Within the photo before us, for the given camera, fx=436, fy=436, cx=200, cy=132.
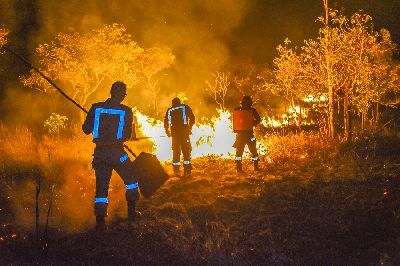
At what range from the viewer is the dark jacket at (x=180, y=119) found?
8836 millimetres

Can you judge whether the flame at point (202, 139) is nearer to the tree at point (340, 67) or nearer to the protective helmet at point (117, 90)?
the tree at point (340, 67)

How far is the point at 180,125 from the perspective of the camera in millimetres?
8922

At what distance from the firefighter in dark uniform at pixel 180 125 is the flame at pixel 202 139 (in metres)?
2.95

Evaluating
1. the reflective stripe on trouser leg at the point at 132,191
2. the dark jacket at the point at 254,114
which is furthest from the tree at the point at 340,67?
the reflective stripe on trouser leg at the point at 132,191

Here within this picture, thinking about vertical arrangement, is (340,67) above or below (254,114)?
above

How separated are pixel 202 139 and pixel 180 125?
11.9ft

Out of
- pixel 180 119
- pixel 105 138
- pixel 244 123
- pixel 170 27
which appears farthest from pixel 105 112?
pixel 170 27

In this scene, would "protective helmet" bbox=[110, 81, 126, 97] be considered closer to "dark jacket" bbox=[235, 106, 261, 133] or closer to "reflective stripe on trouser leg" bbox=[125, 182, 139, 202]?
"reflective stripe on trouser leg" bbox=[125, 182, 139, 202]

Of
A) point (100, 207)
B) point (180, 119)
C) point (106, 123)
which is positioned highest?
point (180, 119)

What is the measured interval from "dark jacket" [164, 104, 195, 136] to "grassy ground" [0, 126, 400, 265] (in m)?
1.00

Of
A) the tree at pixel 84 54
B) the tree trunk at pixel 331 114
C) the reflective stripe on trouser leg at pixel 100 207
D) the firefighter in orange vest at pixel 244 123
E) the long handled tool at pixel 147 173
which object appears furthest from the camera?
the tree at pixel 84 54

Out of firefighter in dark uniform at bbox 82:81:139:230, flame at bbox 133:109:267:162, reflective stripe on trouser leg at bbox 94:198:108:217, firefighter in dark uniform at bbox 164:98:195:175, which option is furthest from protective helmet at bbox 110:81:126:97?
flame at bbox 133:109:267:162

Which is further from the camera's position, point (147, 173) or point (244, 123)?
point (244, 123)

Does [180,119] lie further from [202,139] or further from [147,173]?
[202,139]
